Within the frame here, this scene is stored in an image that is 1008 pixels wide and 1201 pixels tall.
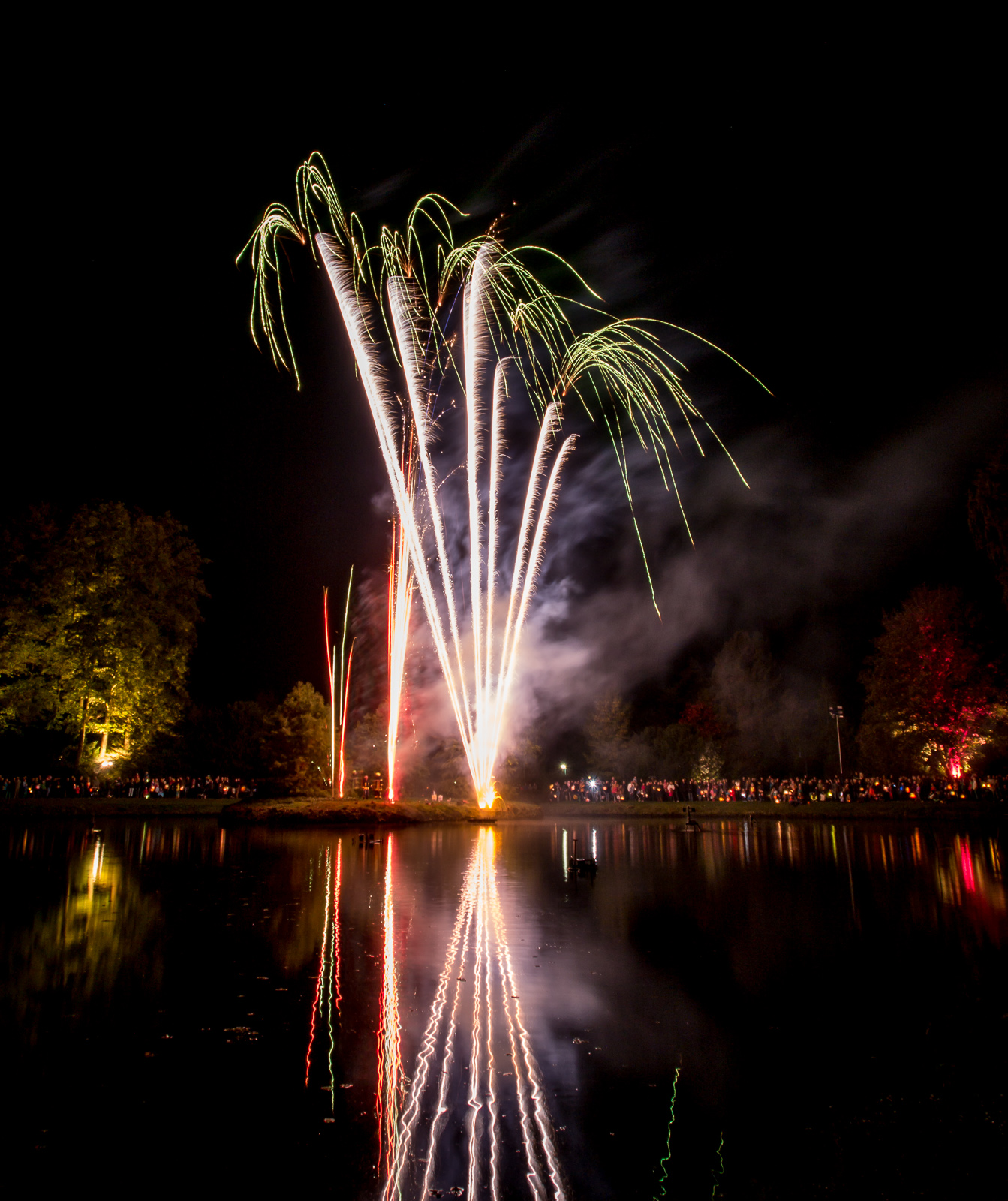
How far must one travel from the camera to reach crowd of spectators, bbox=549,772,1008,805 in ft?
109

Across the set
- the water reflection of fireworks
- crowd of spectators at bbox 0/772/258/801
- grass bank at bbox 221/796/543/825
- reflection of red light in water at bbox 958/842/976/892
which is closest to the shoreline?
grass bank at bbox 221/796/543/825

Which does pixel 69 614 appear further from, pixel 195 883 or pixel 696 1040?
pixel 696 1040

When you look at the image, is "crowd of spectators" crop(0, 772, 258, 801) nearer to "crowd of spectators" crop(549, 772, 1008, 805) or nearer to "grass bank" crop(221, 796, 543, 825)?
"grass bank" crop(221, 796, 543, 825)

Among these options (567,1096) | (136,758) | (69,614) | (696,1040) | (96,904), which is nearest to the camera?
(567,1096)

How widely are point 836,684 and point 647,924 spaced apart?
4740 cm

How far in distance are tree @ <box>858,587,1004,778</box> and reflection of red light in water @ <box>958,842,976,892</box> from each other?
22018mm

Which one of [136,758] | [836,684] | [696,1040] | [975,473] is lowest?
[696,1040]

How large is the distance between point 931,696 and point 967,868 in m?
27.6

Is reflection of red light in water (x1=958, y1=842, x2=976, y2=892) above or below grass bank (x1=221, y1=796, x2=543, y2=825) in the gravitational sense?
below

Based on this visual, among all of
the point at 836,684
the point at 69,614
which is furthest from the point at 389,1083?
the point at 836,684

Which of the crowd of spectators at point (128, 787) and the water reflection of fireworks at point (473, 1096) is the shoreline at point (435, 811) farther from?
the water reflection of fireworks at point (473, 1096)

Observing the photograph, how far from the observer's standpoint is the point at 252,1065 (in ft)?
14.8

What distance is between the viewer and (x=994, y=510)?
27562 mm

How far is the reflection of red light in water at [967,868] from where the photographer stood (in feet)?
37.7
